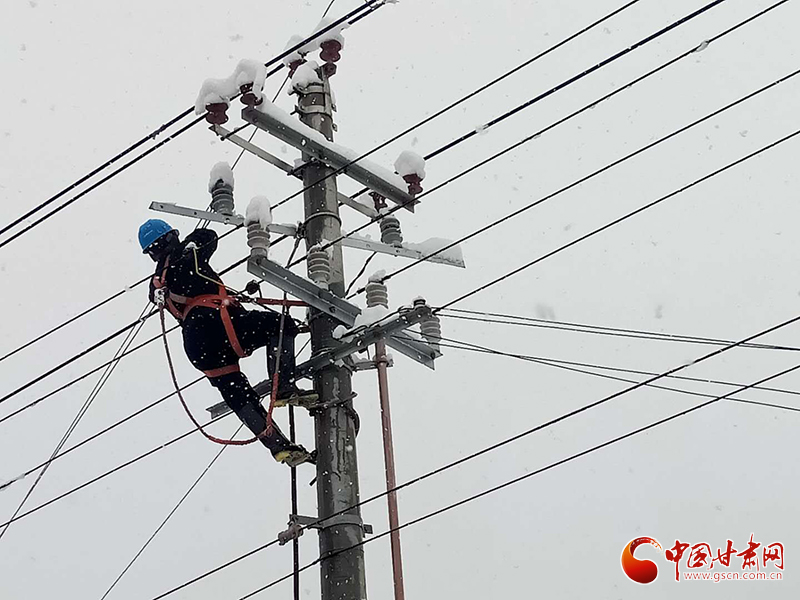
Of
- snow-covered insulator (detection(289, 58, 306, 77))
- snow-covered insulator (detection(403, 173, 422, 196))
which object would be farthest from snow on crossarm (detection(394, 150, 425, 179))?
snow-covered insulator (detection(289, 58, 306, 77))

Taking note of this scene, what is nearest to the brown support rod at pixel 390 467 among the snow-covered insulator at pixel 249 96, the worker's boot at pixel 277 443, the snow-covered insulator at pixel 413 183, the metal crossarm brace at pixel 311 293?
the metal crossarm brace at pixel 311 293

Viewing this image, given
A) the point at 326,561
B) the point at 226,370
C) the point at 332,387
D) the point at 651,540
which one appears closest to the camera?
the point at 326,561

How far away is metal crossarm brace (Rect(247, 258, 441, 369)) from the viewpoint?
267 inches

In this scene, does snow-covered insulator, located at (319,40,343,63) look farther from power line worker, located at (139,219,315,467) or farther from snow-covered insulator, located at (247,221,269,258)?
snow-covered insulator, located at (247,221,269,258)

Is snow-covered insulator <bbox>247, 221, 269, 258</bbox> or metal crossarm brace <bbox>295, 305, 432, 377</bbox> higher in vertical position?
snow-covered insulator <bbox>247, 221, 269, 258</bbox>

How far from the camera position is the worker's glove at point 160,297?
25.8ft

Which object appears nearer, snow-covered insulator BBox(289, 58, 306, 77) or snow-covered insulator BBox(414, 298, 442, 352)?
snow-covered insulator BBox(414, 298, 442, 352)

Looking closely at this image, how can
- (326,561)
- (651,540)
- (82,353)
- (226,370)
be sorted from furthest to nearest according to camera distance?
1. (651,540)
2. (82,353)
3. (226,370)
4. (326,561)

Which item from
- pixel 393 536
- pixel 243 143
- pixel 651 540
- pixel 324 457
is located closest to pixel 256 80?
pixel 243 143

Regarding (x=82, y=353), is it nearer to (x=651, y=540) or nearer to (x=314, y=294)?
(x=314, y=294)

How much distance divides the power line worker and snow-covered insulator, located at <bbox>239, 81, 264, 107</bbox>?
108 cm

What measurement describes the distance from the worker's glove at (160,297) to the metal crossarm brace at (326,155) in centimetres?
142

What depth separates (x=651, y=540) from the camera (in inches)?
364

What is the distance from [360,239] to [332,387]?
1.30 m
